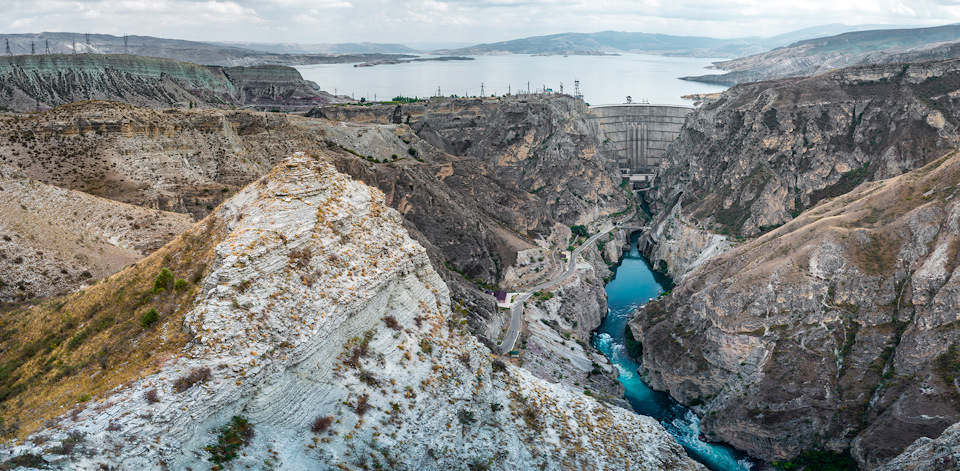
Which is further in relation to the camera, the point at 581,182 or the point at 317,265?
the point at 581,182

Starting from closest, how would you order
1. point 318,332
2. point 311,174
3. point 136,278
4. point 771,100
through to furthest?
point 318,332 → point 136,278 → point 311,174 → point 771,100

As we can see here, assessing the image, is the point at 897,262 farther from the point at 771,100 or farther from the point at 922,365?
the point at 771,100

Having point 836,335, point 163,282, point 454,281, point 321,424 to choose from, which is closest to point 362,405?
point 321,424

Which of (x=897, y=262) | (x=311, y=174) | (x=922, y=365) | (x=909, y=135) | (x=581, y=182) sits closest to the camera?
(x=311, y=174)

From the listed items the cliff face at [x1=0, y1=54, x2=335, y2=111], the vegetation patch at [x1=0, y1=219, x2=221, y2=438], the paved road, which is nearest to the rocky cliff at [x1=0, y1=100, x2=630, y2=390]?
the paved road

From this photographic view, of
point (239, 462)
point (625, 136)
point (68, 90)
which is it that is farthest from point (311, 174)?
point (625, 136)

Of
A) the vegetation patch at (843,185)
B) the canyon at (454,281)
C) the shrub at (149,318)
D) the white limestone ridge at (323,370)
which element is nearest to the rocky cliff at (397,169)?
the canyon at (454,281)

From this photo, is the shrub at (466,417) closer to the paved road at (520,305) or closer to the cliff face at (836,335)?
the paved road at (520,305)
